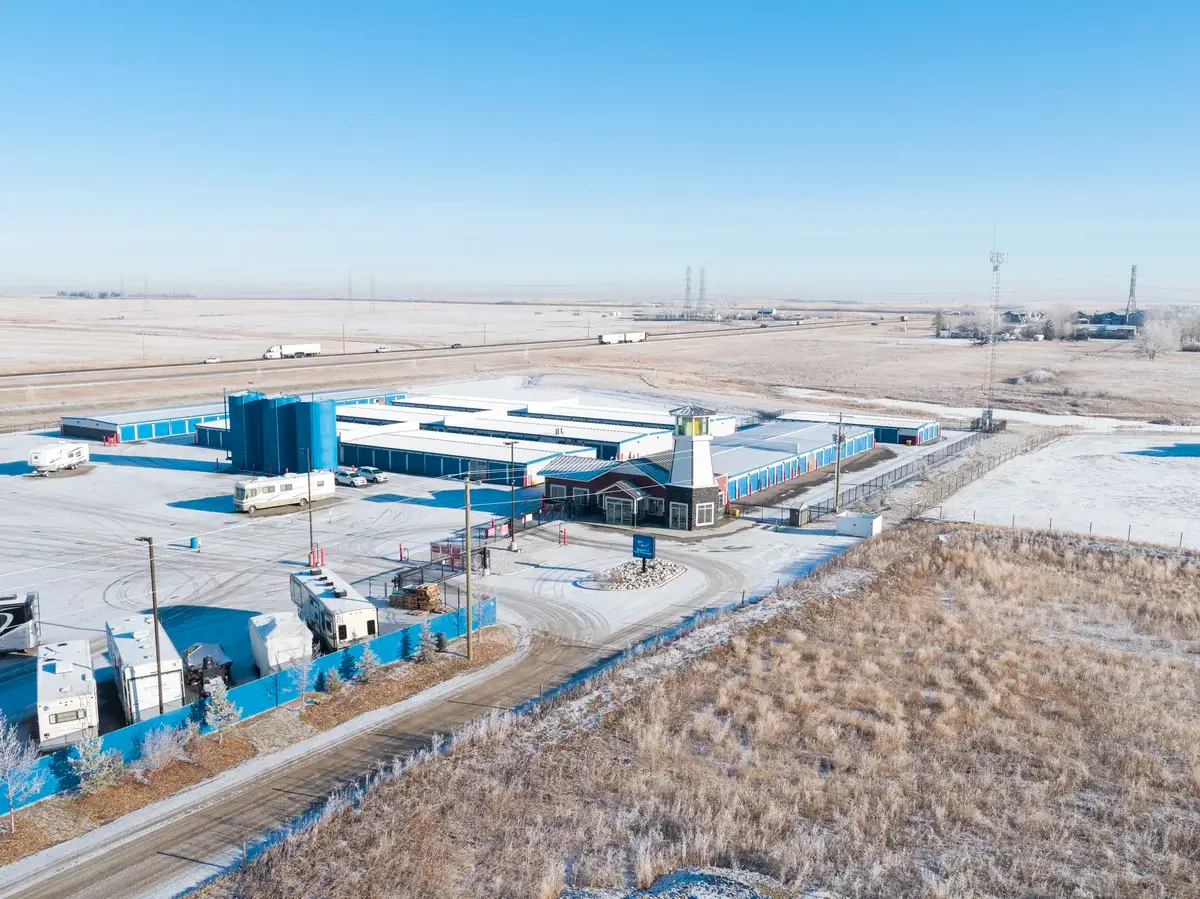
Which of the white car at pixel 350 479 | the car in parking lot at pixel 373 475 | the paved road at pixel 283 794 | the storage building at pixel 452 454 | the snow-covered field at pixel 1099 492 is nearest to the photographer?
the paved road at pixel 283 794

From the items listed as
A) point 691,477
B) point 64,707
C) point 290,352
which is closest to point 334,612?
point 64,707

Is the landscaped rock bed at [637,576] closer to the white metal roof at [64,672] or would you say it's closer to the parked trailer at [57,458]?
the white metal roof at [64,672]

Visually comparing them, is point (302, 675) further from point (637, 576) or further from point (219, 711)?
point (637, 576)

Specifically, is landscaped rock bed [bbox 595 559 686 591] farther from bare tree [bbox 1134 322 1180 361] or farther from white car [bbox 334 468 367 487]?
bare tree [bbox 1134 322 1180 361]

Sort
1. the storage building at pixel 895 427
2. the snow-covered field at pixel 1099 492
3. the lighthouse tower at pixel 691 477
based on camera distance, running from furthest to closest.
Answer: the storage building at pixel 895 427
the snow-covered field at pixel 1099 492
the lighthouse tower at pixel 691 477

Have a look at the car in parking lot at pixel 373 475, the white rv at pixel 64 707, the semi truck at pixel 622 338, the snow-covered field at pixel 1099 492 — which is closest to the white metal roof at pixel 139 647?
the white rv at pixel 64 707

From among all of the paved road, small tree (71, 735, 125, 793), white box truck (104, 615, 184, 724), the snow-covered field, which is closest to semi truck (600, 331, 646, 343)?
the snow-covered field
